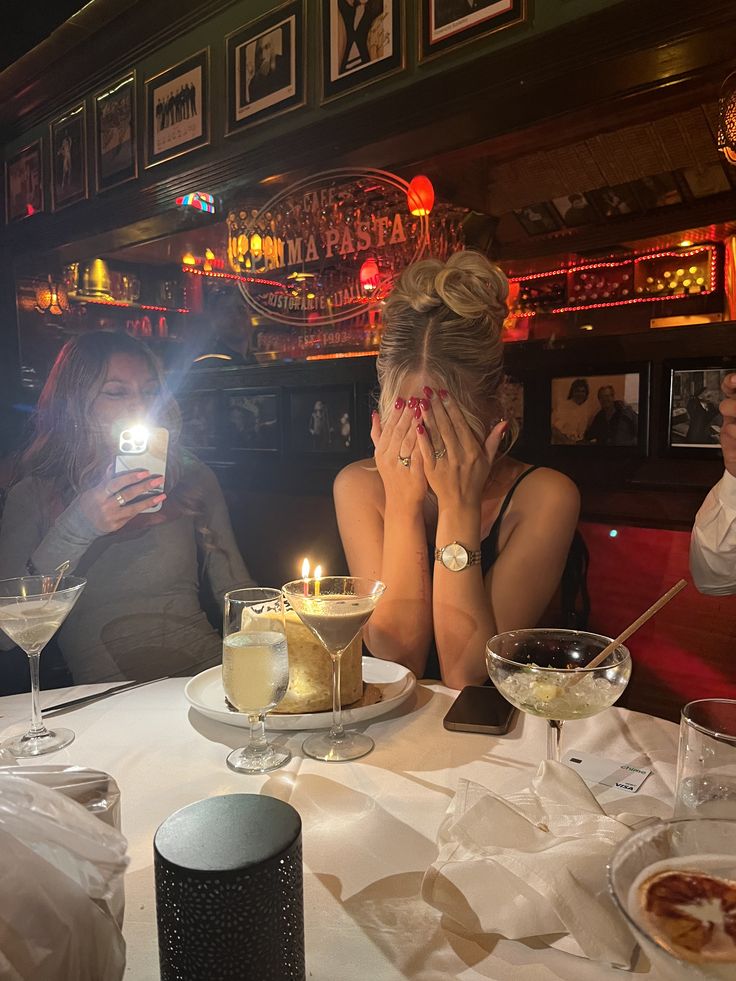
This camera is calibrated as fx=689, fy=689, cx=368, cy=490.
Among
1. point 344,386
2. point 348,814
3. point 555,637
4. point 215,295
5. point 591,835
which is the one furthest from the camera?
point 215,295

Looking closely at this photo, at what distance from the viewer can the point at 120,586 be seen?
213 cm

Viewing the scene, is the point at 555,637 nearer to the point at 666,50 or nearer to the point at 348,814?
the point at 348,814

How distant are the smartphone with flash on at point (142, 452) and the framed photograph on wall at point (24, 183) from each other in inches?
103

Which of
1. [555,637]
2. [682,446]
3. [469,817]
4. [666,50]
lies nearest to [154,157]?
[666,50]

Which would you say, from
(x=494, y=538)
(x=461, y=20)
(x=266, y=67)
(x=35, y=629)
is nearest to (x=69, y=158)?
(x=266, y=67)

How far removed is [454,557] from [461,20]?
1736 millimetres

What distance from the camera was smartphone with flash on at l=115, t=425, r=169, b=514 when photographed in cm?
209

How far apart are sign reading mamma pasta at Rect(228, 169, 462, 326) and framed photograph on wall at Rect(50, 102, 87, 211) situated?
3.39 ft

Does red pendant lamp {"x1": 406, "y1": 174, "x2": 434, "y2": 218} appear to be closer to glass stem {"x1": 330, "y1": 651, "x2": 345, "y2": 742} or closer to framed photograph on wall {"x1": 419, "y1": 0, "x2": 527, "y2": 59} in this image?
framed photograph on wall {"x1": 419, "y1": 0, "x2": 527, "y2": 59}

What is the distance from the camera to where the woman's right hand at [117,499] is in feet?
6.46

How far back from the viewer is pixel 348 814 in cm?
93

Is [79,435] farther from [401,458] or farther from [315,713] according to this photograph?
[315,713]

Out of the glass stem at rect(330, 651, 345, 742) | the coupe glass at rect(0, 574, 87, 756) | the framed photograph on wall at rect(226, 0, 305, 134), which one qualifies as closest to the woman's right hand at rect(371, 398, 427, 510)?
the glass stem at rect(330, 651, 345, 742)

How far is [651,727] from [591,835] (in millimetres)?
485
